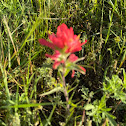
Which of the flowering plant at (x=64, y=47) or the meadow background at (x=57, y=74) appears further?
the meadow background at (x=57, y=74)

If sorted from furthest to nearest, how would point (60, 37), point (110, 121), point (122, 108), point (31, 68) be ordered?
point (31, 68) → point (122, 108) → point (110, 121) → point (60, 37)

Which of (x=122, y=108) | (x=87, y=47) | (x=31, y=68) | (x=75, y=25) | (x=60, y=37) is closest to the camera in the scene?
(x=60, y=37)

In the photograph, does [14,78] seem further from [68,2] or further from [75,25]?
[68,2]

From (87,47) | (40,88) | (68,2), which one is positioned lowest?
(40,88)

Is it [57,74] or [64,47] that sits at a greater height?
[64,47]

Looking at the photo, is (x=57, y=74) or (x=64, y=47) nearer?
(x=64, y=47)

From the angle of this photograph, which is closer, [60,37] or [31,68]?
[60,37]

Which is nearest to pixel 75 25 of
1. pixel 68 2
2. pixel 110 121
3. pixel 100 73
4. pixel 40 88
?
pixel 68 2

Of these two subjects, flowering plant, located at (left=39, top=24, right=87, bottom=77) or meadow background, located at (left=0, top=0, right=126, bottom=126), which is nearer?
flowering plant, located at (left=39, top=24, right=87, bottom=77)
